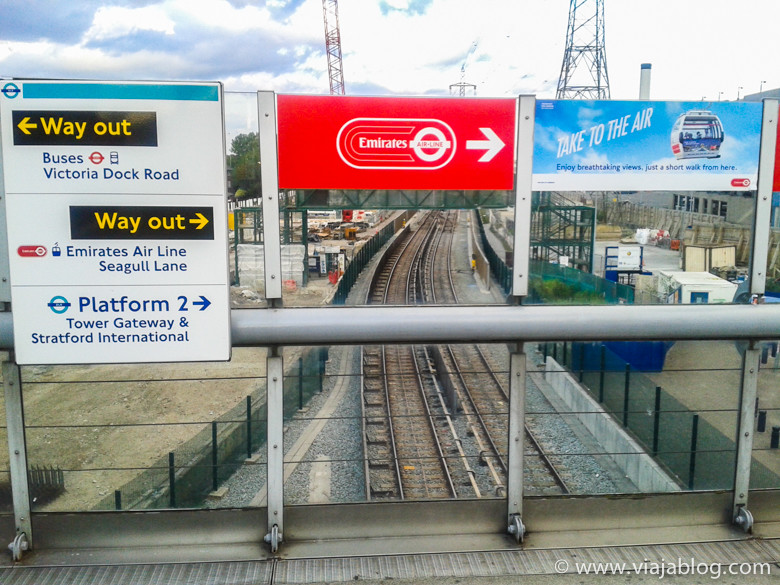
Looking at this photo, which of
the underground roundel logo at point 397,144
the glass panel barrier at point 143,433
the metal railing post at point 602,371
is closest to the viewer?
the underground roundel logo at point 397,144

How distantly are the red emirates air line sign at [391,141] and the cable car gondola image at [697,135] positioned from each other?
93cm

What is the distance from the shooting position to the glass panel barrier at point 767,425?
13.3ft

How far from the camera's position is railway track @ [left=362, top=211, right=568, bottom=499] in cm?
396

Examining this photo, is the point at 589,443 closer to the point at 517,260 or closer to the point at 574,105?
the point at 517,260

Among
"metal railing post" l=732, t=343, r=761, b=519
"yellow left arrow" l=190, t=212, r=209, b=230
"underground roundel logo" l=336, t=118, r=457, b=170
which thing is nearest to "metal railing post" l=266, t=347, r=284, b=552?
"yellow left arrow" l=190, t=212, r=209, b=230

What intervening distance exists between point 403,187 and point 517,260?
0.76 metres

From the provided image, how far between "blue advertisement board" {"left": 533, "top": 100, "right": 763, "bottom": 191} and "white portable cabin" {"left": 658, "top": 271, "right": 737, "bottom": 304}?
503mm

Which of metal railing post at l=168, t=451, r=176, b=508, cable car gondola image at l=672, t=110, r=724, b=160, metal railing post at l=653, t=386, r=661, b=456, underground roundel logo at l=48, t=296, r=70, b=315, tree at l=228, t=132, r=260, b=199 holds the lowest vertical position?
metal railing post at l=168, t=451, r=176, b=508

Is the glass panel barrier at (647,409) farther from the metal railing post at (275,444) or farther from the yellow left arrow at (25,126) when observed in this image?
the yellow left arrow at (25,126)

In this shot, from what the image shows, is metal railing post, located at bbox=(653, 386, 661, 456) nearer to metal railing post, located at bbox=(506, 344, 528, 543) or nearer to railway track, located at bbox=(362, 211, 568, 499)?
railway track, located at bbox=(362, 211, 568, 499)

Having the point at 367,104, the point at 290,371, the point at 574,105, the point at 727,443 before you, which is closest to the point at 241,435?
the point at 290,371

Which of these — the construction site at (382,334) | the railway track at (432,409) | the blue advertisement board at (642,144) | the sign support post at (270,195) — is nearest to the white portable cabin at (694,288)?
the construction site at (382,334)

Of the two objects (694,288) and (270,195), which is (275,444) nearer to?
(270,195)

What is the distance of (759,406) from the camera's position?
13.5 feet
